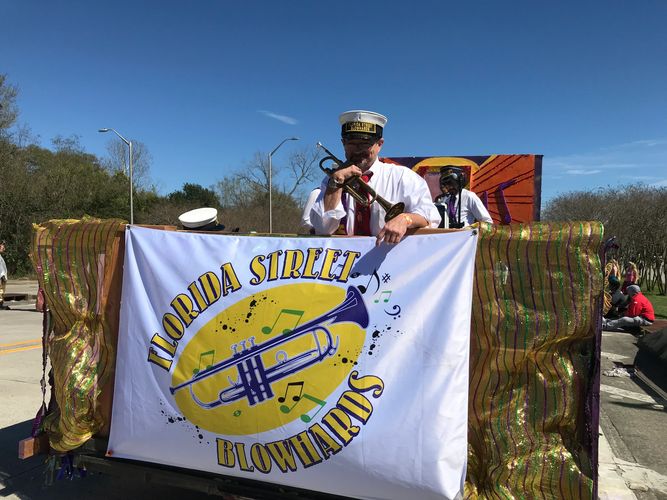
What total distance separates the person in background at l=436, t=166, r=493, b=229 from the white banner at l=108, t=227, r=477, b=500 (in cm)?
201

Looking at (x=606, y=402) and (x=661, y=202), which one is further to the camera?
(x=661, y=202)

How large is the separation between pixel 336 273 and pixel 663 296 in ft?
66.7

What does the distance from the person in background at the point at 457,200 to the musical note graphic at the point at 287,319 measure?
7.03ft

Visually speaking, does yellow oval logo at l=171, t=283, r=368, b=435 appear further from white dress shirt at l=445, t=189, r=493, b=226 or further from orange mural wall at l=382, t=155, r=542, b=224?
orange mural wall at l=382, t=155, r=542, b=224

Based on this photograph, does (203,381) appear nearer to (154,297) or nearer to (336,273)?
(154,297)

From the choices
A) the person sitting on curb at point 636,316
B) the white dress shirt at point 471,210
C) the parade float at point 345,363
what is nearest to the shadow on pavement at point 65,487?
the parade float at point 345,363

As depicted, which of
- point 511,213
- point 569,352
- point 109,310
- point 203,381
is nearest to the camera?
point 569,352

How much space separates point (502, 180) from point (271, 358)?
4.54 meters

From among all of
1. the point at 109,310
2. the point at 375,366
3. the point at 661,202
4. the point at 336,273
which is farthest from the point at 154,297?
the point at 661,202

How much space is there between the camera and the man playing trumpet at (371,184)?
2.54 metres

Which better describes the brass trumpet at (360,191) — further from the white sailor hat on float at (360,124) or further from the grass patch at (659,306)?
the grass patch at (659,306)

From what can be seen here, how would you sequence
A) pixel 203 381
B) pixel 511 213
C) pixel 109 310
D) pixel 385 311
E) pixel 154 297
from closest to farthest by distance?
1. pixel 385 311
2. pixel 203 381
3. pixel 154 297
4. pixel 109 310
5. pixel 511 213

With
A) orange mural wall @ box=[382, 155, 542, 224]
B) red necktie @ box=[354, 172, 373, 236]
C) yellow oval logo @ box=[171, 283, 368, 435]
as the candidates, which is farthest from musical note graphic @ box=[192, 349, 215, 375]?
orange mural wall @ box=[382, 155, 542, 224]

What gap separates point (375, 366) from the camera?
2082 millimetres
